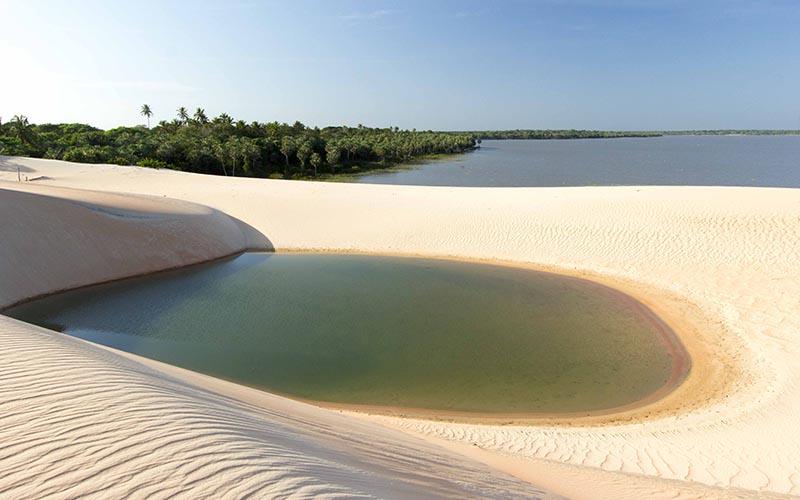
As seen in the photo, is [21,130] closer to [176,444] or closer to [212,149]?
[212,149]

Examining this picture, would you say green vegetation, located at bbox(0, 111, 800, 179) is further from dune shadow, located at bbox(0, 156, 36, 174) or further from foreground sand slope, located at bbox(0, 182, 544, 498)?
foreground sand slope, located at bbox(0, 182, 544, 498)

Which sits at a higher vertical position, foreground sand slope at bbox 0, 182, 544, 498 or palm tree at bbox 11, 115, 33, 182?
palm tree at bbox 11, 115, 33, 182

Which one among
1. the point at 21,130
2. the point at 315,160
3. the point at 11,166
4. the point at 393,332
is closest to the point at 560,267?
the point at 393,332

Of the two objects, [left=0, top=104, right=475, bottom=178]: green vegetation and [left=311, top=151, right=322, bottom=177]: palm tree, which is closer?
[left=0, top=104, right=475, bottom=178]: green vegetation

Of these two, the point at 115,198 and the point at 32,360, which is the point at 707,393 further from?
the point at 115,198

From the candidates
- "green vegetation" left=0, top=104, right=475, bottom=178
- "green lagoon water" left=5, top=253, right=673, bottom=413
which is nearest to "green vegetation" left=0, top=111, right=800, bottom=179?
"green vegetation" left=0, top=104, right=475, bottom=178

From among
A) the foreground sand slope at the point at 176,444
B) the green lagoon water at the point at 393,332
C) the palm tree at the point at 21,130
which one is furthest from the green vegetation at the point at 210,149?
the foreground sand slope at the point at 176,444

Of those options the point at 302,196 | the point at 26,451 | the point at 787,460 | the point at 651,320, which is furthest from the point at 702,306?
the point at 302,196
